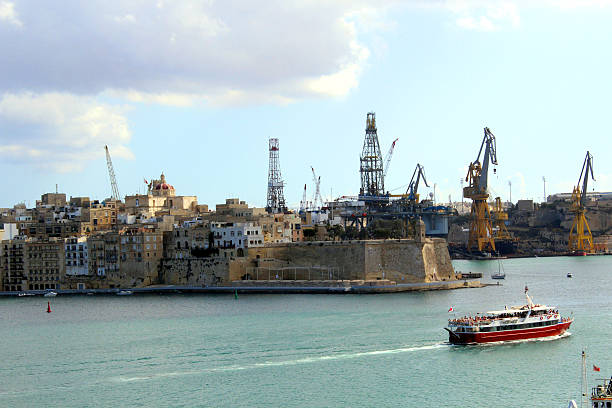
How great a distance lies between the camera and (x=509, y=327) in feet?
115

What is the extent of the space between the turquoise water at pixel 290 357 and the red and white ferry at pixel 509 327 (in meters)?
0.55

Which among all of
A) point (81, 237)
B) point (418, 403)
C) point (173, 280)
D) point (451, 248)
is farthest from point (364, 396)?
point (451, 248)

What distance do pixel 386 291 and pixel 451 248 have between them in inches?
2620

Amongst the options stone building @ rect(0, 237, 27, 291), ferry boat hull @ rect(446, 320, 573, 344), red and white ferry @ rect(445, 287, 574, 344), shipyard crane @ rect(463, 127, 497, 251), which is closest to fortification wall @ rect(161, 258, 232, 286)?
stone building @ rect(0, 237, 27, 291)

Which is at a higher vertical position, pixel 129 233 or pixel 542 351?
pixel 129 233

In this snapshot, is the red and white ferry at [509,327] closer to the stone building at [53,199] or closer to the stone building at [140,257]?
the stone building at [140,257]

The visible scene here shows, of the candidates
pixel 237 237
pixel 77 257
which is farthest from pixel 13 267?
pixel 237 237

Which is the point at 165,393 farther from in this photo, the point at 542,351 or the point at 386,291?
the point at 386,291

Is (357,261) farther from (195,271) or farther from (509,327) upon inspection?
(509,327)

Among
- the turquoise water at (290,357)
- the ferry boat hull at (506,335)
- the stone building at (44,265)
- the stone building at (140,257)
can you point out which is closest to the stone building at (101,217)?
the stone building at (44,265)

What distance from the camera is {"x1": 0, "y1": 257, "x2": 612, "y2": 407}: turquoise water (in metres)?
27.4

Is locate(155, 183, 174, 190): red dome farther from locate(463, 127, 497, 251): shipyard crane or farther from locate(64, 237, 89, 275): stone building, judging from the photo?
locate(463, 127, 497, 251): shipyard crane

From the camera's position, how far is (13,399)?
1105 inches

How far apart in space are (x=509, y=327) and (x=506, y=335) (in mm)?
365
